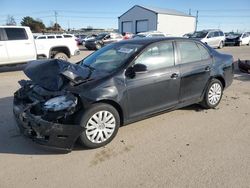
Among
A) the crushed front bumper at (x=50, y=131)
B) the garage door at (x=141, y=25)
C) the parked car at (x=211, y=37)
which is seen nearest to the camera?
the crushed front bumper at (x=50, y=131)

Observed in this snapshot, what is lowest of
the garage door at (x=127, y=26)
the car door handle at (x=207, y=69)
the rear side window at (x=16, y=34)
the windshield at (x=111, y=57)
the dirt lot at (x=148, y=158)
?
the dirt lot at (x=148, y=158)

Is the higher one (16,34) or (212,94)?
(16,34)

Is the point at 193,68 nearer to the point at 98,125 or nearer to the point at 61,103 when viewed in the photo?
the point at 98,125

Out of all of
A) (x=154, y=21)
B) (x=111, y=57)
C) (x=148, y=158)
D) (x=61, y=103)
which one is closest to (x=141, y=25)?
(x=154, y=21)

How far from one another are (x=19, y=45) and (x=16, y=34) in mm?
449

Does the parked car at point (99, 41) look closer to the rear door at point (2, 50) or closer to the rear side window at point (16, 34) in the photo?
the rear side window at point (16, 34)

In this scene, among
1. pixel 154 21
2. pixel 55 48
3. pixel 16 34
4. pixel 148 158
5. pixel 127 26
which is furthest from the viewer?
pixel 127 26

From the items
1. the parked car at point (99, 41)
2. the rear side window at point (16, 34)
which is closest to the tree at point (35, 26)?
the parked car at point (99, 41)

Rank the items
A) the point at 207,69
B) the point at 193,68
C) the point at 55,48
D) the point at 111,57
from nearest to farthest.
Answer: the point at 111,57, the point at 193,68, the point at 207,69, the point at 55,48

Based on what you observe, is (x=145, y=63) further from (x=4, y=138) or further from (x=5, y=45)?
(x=5, y=45)

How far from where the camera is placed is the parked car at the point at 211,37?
20.5 meters

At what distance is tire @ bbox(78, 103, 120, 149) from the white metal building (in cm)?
4220

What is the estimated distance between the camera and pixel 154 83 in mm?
4152

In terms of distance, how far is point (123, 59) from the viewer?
161 inches
